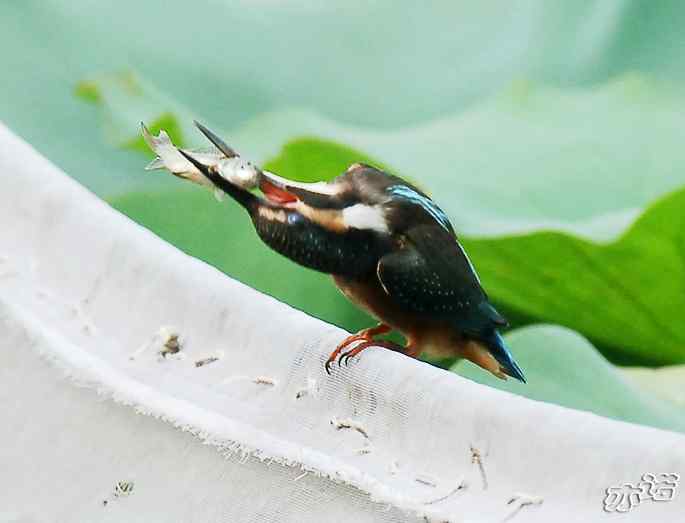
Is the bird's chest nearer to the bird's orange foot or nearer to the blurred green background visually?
the bird's orange foot

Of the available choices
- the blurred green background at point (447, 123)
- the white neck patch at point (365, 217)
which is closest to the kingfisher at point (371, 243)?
the white neck patch at point (365, 217)

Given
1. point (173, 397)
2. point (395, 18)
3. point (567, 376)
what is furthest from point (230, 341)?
point (395, 18)

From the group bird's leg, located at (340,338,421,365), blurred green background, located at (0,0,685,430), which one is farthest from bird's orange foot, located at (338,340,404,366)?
blurred green background, located at (0,0,685,430)

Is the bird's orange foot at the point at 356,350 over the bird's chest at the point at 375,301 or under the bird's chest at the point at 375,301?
under

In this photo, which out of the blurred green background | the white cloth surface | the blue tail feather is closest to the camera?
the white cloth surface

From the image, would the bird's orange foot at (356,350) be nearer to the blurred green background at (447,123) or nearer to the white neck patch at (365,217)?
the white neck patch at (365,217)

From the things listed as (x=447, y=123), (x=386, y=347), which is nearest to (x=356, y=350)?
(x=386, y=347)
